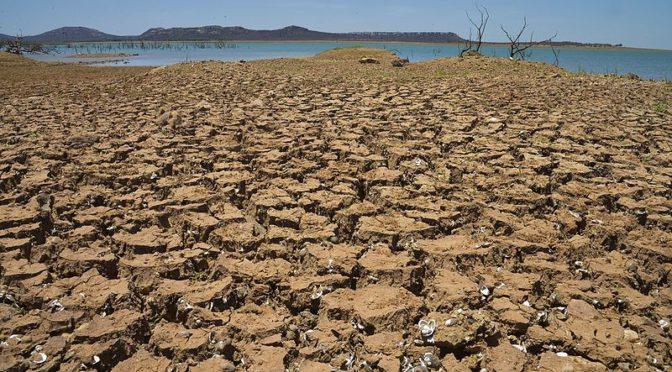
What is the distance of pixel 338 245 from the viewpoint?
2408 millimetres

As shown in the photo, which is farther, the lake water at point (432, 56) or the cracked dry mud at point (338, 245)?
the lake water at point (432, 56)

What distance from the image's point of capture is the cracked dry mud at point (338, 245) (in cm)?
167

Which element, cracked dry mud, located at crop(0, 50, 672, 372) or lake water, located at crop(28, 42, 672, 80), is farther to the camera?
lake water, located at crop(28, 42, 672, 80)

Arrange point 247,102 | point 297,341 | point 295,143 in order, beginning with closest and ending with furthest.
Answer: point 297,341 → point 295,143 → point 247,102

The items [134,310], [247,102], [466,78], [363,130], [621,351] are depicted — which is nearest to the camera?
[621,351]

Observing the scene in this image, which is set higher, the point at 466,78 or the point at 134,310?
the point at 466,78

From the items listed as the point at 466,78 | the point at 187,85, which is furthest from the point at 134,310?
the point at 466,78

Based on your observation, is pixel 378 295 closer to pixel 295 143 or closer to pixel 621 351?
pixel 621 351

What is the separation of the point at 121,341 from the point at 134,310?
0.23m

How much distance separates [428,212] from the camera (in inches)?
108

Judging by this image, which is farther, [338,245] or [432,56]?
[432,56]

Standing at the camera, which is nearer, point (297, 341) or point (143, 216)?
point (297, 341)

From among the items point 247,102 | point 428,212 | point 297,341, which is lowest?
point 297,341

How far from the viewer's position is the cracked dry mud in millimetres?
1670
